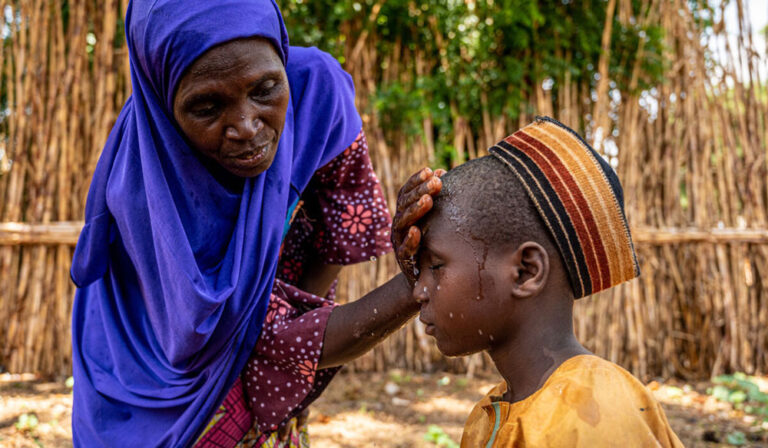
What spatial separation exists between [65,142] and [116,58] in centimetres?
76

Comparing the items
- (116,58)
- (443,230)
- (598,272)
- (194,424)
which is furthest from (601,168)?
(116,58)

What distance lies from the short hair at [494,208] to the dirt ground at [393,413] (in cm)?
210

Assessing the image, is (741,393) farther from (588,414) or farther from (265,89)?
(265,89)

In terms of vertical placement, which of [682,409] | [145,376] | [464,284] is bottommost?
[682,409]

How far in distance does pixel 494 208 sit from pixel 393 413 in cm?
299

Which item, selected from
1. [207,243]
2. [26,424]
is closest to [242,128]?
[207,243]

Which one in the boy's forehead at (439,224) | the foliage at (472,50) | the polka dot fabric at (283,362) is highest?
the foliage at (472,50)

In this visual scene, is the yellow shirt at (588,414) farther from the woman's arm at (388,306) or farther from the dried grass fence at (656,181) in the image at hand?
the dried grass fence at (656,181)

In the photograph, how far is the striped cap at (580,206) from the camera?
1373 mm

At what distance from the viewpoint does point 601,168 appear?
1.41 metres

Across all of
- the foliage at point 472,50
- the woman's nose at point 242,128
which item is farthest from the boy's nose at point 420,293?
the foliage at point 472,50

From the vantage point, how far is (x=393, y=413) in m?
4.08

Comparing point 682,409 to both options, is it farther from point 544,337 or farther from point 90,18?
point 90,18

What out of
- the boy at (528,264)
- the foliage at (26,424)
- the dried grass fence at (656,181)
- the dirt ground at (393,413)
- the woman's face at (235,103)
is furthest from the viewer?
the dried grass fence at (656,181)
